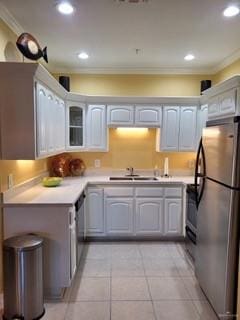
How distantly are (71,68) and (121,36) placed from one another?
1.60 metres

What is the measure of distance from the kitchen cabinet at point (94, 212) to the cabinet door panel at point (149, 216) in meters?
0.57

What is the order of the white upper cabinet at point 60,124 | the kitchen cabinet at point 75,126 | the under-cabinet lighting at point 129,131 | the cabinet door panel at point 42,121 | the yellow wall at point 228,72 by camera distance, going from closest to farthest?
the cabinet door panel at point 42,121 → the white upper cabinet at point 60,124 → the yellow wall at point 228,72 → the kitchen cabinet at point 75,126 → the under-cabinet lighting at point 129,131

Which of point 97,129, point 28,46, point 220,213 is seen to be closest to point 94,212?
point 97,129

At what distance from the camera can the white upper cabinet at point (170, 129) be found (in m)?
4.51

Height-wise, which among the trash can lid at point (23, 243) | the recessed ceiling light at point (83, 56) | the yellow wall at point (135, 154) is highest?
the recessed ceiling light at point (83, 56)

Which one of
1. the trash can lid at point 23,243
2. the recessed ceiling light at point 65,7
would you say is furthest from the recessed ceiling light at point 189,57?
the trash can lid at point 23,243

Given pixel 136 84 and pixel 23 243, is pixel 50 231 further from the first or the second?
pixel 136 84

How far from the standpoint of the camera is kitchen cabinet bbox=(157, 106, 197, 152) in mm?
4512

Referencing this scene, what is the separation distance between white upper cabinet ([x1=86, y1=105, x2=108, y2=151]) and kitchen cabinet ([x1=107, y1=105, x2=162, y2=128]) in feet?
0.38

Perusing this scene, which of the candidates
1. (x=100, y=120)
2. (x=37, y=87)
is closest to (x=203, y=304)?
(x=37, y=87)

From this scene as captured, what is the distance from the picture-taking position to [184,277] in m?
3.17

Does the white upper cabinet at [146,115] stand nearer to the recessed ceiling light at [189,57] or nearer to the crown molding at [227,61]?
the recessed ceiling light at [189,57]

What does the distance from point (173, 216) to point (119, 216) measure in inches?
33.4

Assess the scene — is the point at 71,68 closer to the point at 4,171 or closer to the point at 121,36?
the point at 121,36
